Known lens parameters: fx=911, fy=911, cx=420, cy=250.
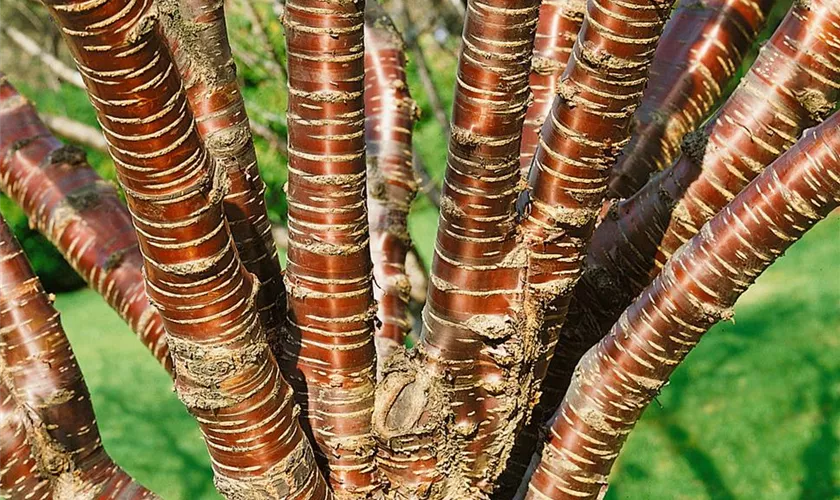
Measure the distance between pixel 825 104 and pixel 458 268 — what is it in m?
0.87

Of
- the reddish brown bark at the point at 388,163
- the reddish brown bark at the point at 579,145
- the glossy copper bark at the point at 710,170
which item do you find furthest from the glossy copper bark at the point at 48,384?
the glossy copper bark at the point at 710,170

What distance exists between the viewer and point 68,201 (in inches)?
104

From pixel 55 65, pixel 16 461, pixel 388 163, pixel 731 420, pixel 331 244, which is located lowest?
pixel 731 420

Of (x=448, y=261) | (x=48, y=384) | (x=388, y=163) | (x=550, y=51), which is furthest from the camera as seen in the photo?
(x=388, y=163)

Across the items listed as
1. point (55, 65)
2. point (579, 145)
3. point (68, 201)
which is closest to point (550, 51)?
point (579, 145)

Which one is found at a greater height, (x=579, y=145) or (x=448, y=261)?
(x=579, y=145)

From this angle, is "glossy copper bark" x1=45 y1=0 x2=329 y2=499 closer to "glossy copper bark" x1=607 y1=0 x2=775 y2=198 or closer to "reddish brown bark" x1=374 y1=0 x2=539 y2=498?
"reddish brown bark" x1=374 y1=0 x2=539 y2=498

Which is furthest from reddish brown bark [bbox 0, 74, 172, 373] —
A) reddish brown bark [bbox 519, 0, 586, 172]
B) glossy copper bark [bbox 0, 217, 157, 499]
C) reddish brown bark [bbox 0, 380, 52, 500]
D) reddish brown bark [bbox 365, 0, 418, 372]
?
reddish brown bark [bbox 519, 0, 586, 172]

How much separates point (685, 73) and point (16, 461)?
80.3 inches

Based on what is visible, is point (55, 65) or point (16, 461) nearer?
point (16, 461)

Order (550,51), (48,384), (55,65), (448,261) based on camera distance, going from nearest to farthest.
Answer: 1. (448,261)
2. (48,384)
3. (550,51)
4. (55,65)

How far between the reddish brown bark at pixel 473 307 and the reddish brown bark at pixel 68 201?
35.3 inches

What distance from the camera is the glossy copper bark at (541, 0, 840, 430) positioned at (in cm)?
198

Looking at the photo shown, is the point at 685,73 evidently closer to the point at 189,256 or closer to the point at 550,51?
the point at 550,51
